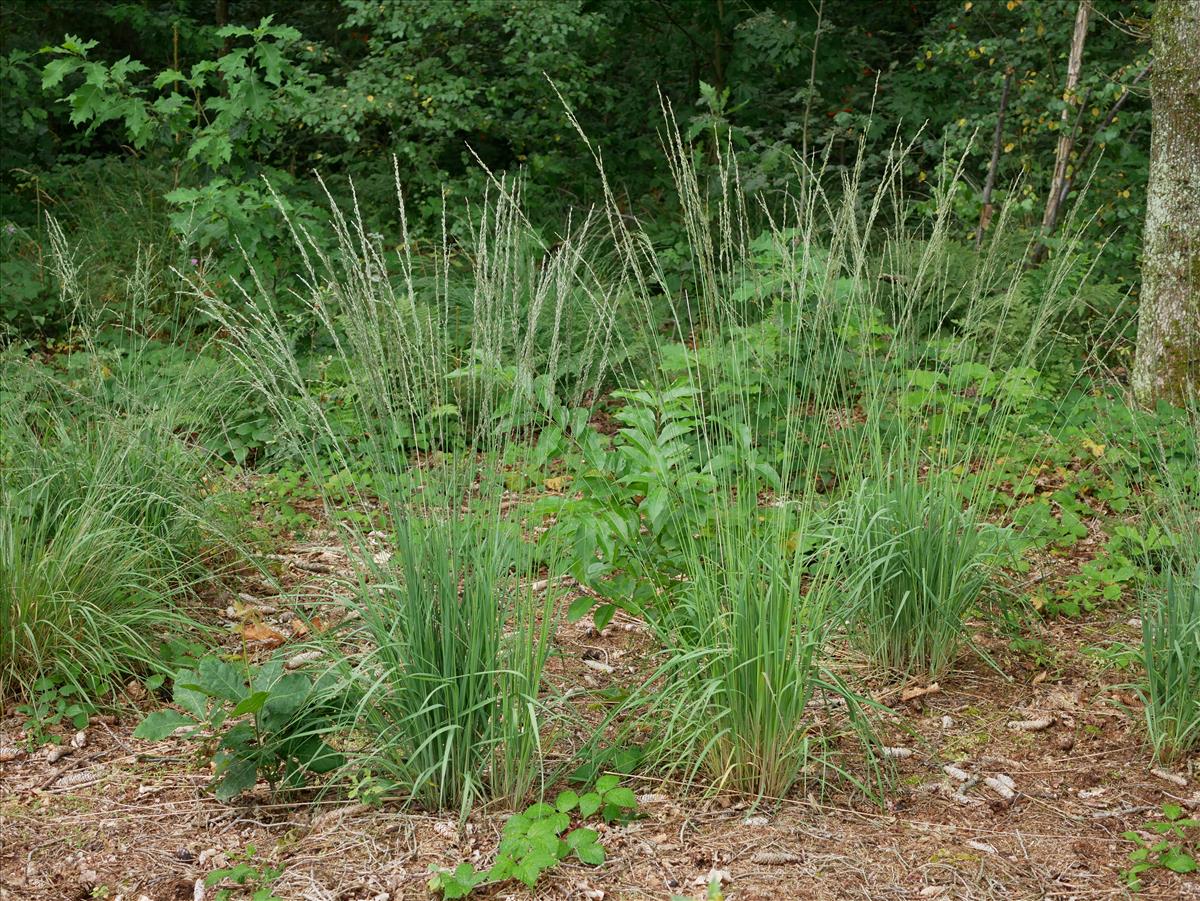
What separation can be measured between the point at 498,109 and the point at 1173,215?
4626 mm

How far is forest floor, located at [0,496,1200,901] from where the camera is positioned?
248 centimetres

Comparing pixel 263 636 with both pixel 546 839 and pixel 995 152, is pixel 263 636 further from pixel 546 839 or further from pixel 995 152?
pixel 995 152

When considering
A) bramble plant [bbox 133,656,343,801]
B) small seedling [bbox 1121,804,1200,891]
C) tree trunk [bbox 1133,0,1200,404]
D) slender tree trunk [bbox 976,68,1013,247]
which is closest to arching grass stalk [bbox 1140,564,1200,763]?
small seedling [bbox 1121,804,1200,891]

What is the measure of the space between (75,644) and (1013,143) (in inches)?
247

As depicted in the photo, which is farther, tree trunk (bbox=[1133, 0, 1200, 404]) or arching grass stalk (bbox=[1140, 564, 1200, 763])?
tree trunk (bbox=[1133, 0, 1200, 404])

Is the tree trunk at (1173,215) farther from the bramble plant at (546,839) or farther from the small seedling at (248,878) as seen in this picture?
the small seedling at (248,878)

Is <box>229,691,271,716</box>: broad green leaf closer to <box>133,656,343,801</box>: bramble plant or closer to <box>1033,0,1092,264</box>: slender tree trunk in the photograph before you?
<box>133,656,343,801</box>: bramble plant

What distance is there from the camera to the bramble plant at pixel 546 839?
7.88 ft

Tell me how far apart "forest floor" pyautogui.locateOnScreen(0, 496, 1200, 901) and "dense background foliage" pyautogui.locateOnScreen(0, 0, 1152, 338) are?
9.50 feet

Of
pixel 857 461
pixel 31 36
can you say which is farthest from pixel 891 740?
pixel 31 36

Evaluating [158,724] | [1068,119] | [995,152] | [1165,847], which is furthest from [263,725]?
[995,152]

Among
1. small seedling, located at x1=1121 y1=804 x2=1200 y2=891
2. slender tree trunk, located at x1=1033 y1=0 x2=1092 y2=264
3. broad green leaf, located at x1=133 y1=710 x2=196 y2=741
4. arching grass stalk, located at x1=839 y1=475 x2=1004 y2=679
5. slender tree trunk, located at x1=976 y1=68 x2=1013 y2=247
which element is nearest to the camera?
small seedling, located at x1=1121 y1=804 x2=1200 y2=891

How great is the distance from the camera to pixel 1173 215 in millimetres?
5281

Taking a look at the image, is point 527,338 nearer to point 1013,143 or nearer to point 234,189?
point 234,189
